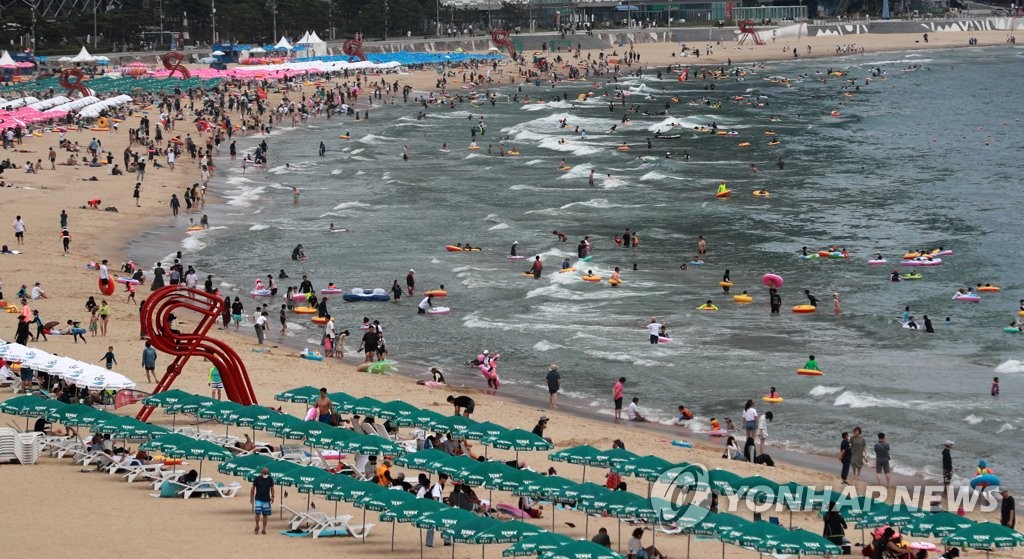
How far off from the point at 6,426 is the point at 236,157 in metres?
54.7

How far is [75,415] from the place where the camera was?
80.1 feet

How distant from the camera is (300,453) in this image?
80.8ft

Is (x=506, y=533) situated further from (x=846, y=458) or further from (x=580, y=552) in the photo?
(x=846, y=458)

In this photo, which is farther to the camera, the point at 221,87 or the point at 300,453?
the point at 221,87

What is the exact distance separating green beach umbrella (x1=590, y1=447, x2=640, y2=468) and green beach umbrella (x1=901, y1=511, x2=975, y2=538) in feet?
15.7

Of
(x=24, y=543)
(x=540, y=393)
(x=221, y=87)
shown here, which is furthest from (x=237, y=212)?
(x=221, y=87)

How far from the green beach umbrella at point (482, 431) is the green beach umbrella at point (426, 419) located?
87cm

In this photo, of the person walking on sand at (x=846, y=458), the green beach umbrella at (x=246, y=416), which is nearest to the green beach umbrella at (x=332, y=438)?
the green beach umbrella at (x=246, y=416)

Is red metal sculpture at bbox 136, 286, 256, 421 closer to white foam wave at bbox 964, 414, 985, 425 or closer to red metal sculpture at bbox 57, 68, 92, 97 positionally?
white foam wave at bbox 964, 414, 985, 425

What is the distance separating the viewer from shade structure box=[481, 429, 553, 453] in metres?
24.1

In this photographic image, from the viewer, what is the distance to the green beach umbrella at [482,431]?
24469 mm

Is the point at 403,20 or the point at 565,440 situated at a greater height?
the point at 403,20

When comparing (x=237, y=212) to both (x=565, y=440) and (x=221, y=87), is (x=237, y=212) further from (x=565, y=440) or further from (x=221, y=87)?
(x=221, y=87)

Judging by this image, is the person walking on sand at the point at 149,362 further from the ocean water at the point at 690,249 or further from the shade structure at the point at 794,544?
the shade structure at the point at 794,544
